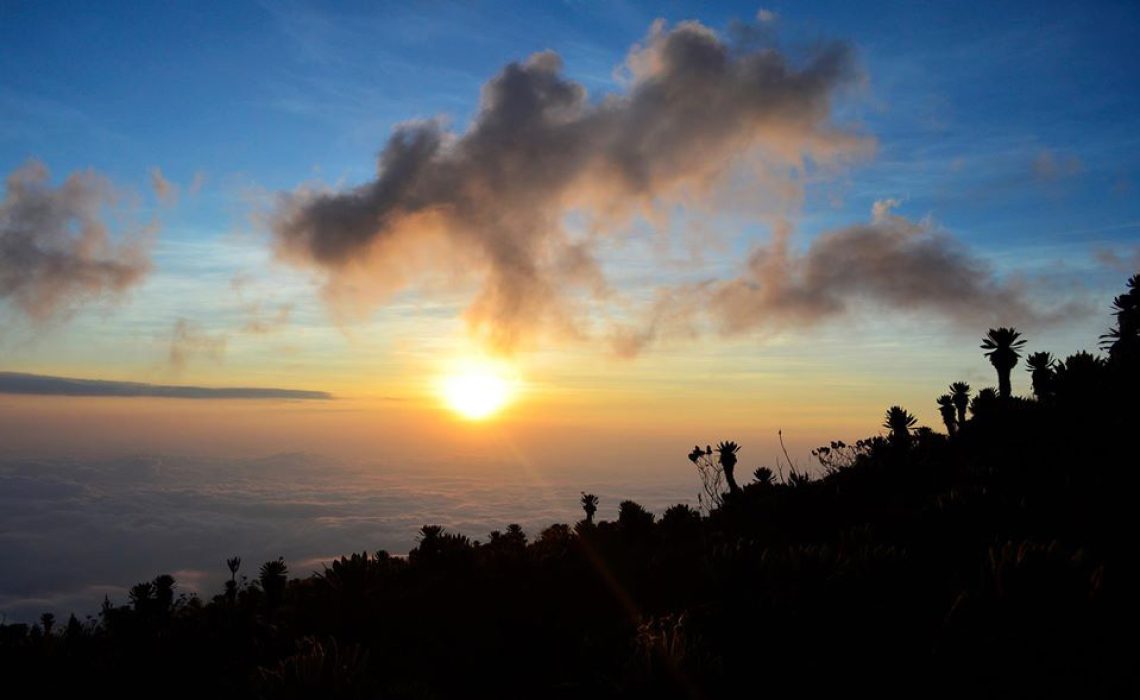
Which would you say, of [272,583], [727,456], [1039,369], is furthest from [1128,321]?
[272,583]

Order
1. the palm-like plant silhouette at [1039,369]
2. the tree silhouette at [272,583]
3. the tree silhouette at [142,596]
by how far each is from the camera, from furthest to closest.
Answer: the palm-like plant silhouette at [1039,369]
the tree silhouette at [142,596]
the tree silhouette at [272,583]

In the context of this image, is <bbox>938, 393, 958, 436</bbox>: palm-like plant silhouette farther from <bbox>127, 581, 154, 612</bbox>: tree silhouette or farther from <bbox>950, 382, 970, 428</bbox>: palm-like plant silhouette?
<bbox>127, 581, 154, 612</bbox>: tree silhouette

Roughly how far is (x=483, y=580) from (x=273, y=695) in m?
6.40

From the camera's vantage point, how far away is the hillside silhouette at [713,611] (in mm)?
5473

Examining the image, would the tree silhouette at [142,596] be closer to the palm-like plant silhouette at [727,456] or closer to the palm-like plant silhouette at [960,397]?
the palm-like plant silhouette at [727,456]

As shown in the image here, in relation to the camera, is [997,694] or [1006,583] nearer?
[997,694]

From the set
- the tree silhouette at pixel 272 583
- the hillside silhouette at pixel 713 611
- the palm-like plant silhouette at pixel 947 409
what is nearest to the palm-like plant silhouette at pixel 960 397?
the palm-like plant silhouette at pixel 947 409

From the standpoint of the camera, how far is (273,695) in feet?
17.3

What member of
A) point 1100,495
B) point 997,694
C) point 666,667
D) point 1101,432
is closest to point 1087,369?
point 1101,432

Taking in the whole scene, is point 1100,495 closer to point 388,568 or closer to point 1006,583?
point 1006,583

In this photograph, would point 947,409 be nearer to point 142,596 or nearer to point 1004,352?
point 1004,352

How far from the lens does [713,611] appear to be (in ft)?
25.7

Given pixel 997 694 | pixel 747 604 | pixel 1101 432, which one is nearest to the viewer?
pixel 997 694

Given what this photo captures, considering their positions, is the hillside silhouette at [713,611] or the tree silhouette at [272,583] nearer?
the hillside silhouette at [713,611]
